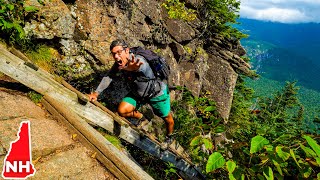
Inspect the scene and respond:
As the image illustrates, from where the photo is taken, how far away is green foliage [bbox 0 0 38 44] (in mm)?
5207

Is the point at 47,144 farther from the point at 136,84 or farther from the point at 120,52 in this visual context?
the point at 136,84

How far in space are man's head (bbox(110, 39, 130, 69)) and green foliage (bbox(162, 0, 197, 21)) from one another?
6.37 meters

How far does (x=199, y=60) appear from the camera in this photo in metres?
12.1

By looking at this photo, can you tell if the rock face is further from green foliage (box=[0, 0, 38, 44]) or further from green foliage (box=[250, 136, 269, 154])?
green foliage (box=[250, 136, 269, 154])

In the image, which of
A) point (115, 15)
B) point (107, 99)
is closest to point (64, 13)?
point (115, 15)

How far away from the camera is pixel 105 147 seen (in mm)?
3385

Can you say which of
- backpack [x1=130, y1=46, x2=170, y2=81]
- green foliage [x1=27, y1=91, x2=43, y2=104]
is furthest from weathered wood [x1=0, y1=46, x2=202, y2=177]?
backpack [x1=130, y1=46, x2=170, y2=81]

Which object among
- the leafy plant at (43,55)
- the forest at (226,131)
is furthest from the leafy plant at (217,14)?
the leafy plant at (43,55)

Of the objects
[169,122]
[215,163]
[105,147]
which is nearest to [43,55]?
[169,122]

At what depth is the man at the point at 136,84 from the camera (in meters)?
4.85

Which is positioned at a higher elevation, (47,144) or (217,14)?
(217,14)

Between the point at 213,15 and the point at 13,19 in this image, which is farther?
the point at 213,15

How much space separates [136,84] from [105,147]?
233 cm

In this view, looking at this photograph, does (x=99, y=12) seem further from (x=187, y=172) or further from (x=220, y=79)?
(x=220, y=79)
